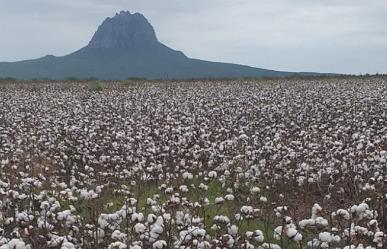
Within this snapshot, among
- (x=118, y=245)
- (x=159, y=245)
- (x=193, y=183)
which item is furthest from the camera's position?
(x=193, y=183)

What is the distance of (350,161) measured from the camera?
11023 millimetres

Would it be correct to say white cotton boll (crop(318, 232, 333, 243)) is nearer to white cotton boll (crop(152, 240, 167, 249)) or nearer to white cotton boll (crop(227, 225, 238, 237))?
white cotton boll (crop(227, 225, 238, 237))

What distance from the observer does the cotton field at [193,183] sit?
21.0ft

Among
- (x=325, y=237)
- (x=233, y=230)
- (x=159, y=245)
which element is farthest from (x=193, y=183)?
(x=325, y=237)

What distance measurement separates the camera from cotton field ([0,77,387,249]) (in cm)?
639

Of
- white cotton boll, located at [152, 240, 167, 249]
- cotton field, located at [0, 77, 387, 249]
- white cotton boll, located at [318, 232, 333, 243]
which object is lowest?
cotton field, located at [0, 77, 387, 249]

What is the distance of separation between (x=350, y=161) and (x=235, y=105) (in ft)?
45.9

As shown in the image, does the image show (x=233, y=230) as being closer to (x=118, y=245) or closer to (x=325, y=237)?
(x=325, y=237)

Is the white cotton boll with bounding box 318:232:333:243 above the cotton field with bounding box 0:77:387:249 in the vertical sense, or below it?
above

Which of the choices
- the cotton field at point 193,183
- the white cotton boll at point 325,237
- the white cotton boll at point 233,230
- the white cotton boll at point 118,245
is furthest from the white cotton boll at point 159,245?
the white cotton boll at point 325,237

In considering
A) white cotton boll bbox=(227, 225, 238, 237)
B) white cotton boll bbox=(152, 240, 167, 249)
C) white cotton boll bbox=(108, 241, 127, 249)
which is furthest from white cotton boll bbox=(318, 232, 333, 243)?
white cotton boll bbox=(108, 241, 127, 249)

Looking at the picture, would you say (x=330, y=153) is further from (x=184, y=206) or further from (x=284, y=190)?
(x=184, y=206)

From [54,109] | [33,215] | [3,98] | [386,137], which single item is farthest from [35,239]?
[3,98]

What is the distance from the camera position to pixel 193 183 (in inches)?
465
